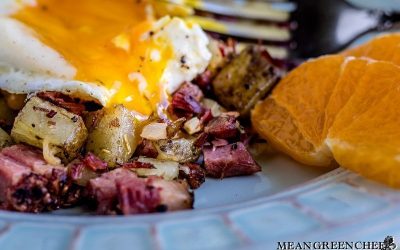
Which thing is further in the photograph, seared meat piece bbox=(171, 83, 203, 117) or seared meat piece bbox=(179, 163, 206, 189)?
seared meat piece bbox=(171, 83, 203, 117)

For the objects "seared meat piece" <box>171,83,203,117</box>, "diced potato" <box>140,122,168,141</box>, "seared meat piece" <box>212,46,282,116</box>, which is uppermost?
"seared meat piece" <box>212,46,282,116</box>

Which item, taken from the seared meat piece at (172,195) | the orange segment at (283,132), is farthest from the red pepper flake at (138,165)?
the orange segment at (283,132)

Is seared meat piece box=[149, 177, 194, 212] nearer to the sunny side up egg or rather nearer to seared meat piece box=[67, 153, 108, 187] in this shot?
seared meat piece box=[67, 153, 108, 187]

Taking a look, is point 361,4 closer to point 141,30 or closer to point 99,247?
point 141,30

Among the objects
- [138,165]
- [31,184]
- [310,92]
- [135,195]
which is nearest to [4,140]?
[31,184]

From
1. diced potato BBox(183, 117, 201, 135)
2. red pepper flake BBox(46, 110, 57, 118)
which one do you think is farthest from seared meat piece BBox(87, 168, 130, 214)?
diced potato BBox(183, 117, 201, 135)

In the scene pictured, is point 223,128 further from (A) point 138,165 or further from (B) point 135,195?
(B) point 135,195

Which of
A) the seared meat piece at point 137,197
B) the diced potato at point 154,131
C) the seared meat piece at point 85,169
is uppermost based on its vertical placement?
the diced potato at point 154,131

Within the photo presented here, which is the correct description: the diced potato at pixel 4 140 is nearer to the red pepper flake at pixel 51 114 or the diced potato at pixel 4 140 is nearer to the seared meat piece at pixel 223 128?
the red pepper flake at pixel 51 114

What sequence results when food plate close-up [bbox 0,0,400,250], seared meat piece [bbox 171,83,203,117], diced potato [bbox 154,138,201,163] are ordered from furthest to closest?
seared meat piece [bbox 171,83,203,117] → diced potato [bbox 154,138,201,163] → food plate close-up [bbox 0,0,400,250]

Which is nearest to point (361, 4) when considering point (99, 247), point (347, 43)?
point (347, 43)
